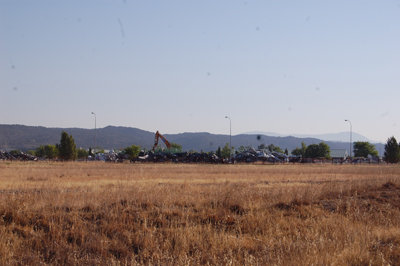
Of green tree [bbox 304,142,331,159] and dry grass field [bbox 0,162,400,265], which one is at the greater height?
green tree [bbox 304,142,331,159]

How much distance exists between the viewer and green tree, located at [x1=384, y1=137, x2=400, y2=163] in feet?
353

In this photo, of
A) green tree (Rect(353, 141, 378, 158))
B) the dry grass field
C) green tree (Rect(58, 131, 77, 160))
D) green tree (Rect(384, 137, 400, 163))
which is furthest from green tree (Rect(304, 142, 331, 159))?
the dry grass field

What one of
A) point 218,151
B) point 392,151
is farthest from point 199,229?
point 218,151

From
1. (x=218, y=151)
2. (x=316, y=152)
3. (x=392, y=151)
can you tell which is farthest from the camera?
(x=316, y=152)

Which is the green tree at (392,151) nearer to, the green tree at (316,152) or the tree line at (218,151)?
the tree line at (218,151)

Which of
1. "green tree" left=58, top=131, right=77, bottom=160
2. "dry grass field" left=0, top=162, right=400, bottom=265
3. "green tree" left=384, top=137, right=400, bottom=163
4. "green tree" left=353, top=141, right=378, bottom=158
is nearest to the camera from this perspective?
"dry grass field" left=0, top=162, right=400, bottom=265

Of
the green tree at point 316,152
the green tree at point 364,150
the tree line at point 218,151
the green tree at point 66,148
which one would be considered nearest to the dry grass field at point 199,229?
the tree line at point 218,151

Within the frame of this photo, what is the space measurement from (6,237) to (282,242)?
6504mm

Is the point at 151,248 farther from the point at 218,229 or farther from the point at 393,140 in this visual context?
the point at 393,140

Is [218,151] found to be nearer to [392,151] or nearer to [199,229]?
[392,151]

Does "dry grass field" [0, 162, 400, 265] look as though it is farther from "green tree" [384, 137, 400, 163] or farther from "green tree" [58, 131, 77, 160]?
"green tree" [384, 137, 400, 163]

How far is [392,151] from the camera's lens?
108 meters

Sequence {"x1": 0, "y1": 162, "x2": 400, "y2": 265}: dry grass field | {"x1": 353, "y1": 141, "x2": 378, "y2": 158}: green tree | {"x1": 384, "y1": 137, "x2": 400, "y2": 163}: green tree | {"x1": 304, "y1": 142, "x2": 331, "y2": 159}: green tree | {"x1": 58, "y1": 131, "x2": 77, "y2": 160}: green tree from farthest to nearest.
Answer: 1. {"x1": 353, "y1": 141, "x2": 378, "y2": 158}: green tree
2. {"x1": 304, "y1": 142, "x2": 331, "y2": 159}: green tree
3. {"x1": 384, "y1": 137, "x2": 400, "y2": 163}: green tree
4. {"x1": 58, "y1": 131, "x2": 77, "y2": 160}: green tree
5. {"x1": 0, "y1": 162, "x2": 400, "y2": 265}: dry grass field

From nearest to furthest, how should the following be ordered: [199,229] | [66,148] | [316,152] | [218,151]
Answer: [199,229] → [66,148] → [218,151] → [316,152]
